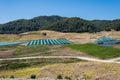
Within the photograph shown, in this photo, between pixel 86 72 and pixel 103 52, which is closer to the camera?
pixel 86 72

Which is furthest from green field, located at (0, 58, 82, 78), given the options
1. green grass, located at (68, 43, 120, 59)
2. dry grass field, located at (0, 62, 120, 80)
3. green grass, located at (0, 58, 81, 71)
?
dry grass field, located at (0, 62, 120, 80)

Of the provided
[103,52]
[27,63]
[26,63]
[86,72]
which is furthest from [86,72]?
[103,52]

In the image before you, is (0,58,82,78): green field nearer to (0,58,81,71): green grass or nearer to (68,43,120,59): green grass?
(0,58,81,71): green grass

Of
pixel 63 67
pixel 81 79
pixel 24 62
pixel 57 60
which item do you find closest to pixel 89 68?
pixel 63 67

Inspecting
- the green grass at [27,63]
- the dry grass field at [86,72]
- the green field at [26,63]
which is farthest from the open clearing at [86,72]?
the green grass at [27,63]

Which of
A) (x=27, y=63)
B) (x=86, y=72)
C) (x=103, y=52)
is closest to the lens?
(x=86, y=72)

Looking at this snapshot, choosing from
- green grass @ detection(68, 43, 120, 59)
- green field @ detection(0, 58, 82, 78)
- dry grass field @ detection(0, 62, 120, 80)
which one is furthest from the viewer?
green grass @ detection(68, 43, 120, 59)

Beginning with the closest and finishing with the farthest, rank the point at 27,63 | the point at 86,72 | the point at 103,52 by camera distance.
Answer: the point at 86,72 → the point at 27,63 → the point at 103,52

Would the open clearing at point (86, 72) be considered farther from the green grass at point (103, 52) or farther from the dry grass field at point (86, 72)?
the green grass at point (103, 52)

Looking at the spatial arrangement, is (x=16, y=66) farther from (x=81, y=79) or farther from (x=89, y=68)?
(x=81, y=79)

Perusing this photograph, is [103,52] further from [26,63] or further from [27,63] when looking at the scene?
[26,63]

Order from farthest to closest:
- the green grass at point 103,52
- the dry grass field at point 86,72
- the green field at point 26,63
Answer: the green grass at point 103,52
the green field at point 26,63
the dry grass field at point 86,72

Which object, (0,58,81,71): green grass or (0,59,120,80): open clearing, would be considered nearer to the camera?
(0,59,120,80): open clearing
